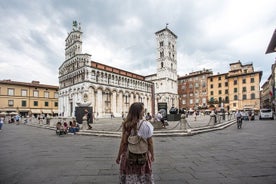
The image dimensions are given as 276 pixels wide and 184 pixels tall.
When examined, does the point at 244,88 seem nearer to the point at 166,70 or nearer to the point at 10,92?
the point at 166,70

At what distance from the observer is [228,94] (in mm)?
46531

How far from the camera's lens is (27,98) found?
1743 inches

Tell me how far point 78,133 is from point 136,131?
10.4 metres

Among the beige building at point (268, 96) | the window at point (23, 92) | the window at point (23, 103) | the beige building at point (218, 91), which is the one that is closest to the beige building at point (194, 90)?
the beige building at point (218, 91)

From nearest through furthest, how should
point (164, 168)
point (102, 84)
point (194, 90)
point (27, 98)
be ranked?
point (164, 168) → point (102, 84) → point (27, 98) → point (194, 90)

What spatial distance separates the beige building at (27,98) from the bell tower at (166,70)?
117 feet

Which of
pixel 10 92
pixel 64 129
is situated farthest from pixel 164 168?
pixel 10 92

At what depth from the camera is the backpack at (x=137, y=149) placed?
7.40 ft

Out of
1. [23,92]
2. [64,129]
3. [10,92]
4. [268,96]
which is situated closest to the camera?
[64,129]

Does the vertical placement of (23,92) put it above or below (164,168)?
above

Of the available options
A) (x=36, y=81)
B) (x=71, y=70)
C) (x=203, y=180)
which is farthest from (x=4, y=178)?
(x=36, y=81)

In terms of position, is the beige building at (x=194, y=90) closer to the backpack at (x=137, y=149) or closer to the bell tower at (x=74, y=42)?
the bell tower at (x=74, y=42)

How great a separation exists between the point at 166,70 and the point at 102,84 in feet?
86.5

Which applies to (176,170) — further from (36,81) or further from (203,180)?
(36,81)
